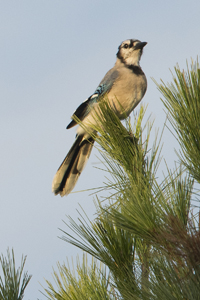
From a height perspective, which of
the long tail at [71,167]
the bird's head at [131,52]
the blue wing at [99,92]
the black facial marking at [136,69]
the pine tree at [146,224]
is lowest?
the pine tree at [146,224]

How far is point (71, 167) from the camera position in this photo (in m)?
3.47

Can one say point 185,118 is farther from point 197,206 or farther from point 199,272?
point 199,272

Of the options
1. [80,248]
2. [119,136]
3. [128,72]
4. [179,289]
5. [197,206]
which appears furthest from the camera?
[128,72]

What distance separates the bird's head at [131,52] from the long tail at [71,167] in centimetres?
103

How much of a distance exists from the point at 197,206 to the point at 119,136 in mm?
571

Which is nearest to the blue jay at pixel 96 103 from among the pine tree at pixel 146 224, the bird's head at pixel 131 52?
the bird's head at pixel 131 52

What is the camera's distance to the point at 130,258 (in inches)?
64.3

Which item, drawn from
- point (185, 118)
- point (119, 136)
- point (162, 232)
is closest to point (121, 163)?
point (119, 136)

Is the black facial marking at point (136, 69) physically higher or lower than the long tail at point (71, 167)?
higher

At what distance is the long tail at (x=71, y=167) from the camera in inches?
125

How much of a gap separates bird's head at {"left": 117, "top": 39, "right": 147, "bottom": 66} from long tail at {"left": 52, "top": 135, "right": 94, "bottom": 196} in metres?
1.03

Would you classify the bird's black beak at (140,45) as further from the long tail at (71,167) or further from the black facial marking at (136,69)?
the long tail at (71,167)

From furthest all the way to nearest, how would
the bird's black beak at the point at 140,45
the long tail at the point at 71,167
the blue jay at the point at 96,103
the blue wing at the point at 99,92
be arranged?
the bird's black beak at the point at 140,45
the blue wing at the point at 99,92
the blue jay at the point at 96,103
the long tail at the point at 71,167

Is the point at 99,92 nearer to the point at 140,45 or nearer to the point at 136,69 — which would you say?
the point at 136,69
